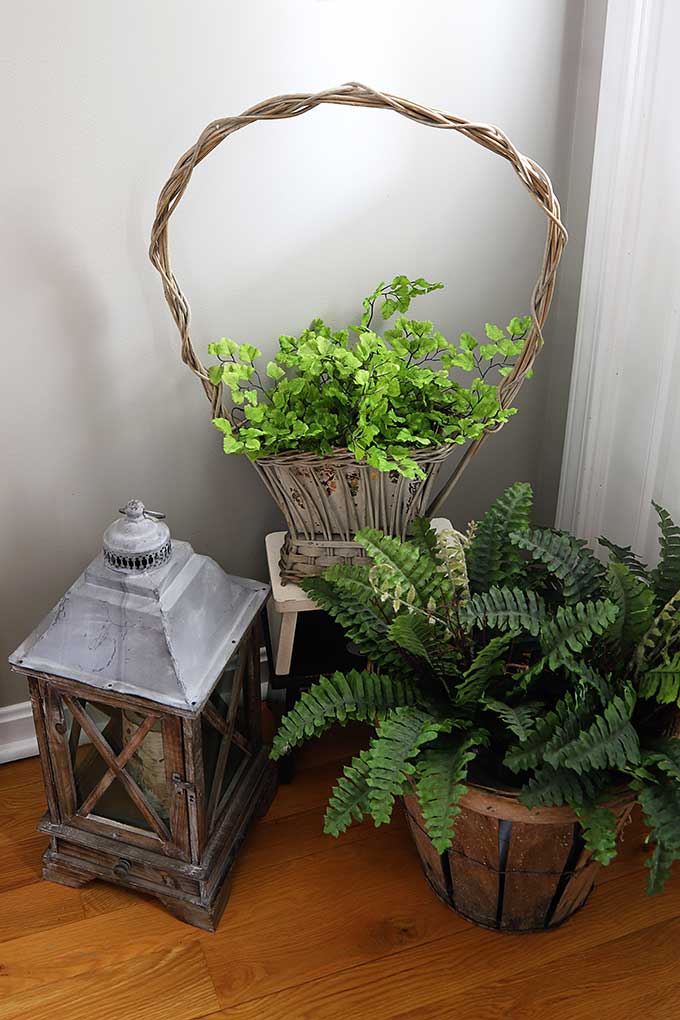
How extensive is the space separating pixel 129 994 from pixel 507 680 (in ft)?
2.21

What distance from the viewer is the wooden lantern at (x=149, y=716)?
1201 millimetres

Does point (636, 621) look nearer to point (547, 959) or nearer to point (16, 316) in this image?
point (547, 959)

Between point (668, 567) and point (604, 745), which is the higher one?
point (668, 567)

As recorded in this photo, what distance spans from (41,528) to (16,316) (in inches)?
13.7

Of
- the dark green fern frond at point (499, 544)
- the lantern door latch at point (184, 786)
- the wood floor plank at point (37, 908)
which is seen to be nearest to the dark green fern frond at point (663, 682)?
the dark green fern frond at point (499, 544)

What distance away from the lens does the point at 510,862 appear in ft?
3.94

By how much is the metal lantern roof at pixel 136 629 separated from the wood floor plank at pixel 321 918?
1.29 feet

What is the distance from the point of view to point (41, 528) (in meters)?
1.49

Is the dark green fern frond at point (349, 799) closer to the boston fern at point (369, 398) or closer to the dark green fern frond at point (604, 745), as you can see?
the dark green fern frond at point (604, 745)

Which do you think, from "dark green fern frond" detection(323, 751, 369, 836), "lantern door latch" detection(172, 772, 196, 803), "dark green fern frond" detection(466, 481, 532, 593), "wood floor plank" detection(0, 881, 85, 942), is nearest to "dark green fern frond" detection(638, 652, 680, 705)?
"dark green fern frond" detection(466, 481, 532, 593)

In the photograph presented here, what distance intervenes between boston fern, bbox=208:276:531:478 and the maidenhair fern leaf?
1.55 feet

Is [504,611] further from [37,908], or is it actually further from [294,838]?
[37,908]

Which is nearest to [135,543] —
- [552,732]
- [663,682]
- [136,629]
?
[136,629]

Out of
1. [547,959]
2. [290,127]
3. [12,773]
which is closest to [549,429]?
[290,127]
